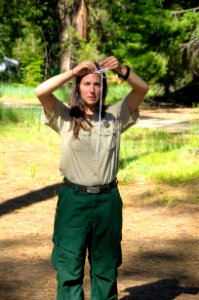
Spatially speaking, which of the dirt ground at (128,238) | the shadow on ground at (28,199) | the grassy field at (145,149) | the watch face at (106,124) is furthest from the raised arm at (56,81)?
the grassy field at (145,149)

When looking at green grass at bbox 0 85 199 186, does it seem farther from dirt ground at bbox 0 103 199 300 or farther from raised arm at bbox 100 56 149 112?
raised arm at bbox 100 56 149 112

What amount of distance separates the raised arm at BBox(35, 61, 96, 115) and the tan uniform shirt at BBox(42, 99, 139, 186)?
0.09 metres

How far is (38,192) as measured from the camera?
8961mm

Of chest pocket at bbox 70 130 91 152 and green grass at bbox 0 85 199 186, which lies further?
green grass at bbox 0 85 199 186

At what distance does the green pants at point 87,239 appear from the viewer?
3.58 meters

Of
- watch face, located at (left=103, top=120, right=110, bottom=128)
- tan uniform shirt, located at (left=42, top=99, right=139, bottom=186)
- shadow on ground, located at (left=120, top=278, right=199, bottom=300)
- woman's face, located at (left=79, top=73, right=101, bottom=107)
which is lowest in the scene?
shadow on ground, located at (left=120, top=278, right=199, bottom=300)

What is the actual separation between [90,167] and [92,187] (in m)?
0.11

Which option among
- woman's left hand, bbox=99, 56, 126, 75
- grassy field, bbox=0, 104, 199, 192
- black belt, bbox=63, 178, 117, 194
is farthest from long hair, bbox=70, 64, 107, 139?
grassy field, bbox=0, 104, 199, 192

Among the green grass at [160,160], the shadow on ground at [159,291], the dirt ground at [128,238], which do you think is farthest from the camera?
the green grass at [160,160]

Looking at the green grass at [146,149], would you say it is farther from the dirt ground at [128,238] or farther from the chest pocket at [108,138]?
the chest pocket at [108,138]

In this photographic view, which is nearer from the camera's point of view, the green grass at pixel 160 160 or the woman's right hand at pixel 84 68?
the woman's right hand at pixel 84 68

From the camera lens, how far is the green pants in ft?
11.7

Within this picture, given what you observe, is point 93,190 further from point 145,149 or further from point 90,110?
point 145,149

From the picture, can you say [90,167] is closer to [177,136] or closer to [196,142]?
[196,142]
